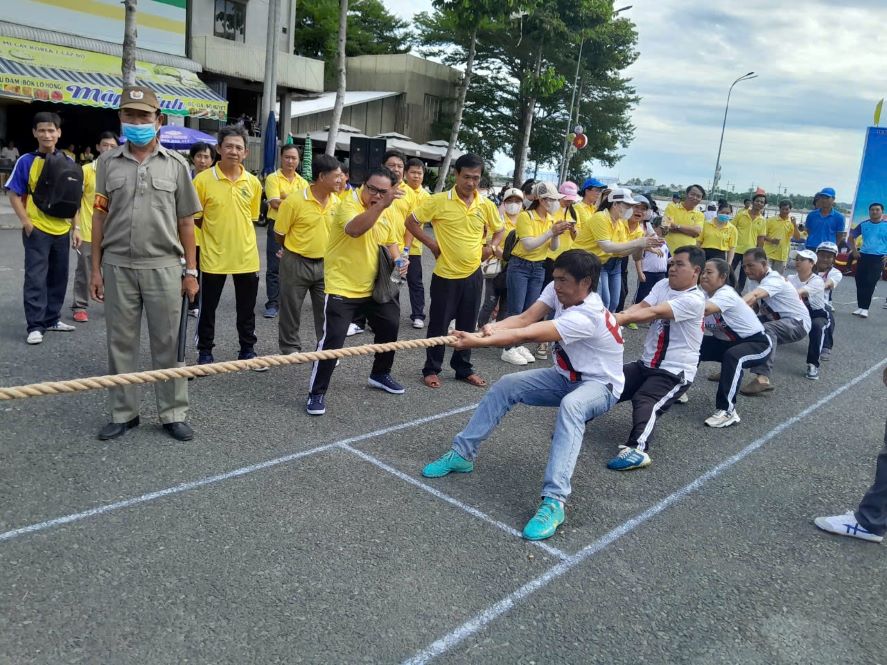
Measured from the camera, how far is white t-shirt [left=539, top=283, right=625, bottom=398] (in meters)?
4.03

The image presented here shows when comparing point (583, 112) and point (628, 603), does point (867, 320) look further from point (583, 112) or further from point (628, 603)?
point (583, 112)

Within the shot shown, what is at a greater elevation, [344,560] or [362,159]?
[362,159]

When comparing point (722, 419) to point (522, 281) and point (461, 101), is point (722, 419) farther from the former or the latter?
point (461, 101)

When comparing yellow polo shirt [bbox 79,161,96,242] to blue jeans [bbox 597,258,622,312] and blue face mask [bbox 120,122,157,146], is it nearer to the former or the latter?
blue face mask [bbox 120,122,157,146]

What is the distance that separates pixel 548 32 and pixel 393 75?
1117 centimetres

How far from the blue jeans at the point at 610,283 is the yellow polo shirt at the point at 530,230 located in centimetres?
116

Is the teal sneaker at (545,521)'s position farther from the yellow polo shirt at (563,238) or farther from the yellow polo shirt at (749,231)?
the yellow polo shirt at (749,231)

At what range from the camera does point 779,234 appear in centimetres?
1168

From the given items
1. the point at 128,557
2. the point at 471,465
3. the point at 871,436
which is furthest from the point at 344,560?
the point at 871,436

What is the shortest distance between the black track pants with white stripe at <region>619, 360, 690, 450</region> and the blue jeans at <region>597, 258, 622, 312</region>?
2.74 metres

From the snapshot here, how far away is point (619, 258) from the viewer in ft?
26.6

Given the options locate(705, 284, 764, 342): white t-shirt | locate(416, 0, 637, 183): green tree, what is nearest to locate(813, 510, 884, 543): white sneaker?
locate(705, 284, 764, 342): white t-shirt

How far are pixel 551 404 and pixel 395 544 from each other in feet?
4.75

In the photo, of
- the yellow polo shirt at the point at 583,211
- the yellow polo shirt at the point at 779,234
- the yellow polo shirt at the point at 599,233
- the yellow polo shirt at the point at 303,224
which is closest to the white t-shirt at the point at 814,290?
the yellow polo shirt at the point at 599,233
